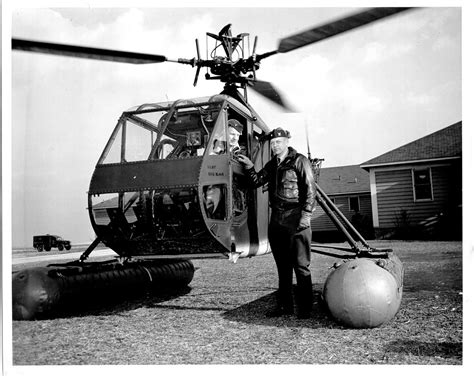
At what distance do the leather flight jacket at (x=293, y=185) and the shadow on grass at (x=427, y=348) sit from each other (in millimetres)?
1716

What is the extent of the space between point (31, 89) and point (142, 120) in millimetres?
1342

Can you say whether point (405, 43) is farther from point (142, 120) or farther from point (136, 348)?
point (136, 348)

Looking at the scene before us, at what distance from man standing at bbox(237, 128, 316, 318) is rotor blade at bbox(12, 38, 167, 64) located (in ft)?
5.61

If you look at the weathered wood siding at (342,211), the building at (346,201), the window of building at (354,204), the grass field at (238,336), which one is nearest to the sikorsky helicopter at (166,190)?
the grass field at (238,336)

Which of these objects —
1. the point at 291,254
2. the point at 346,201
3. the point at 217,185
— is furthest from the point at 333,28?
the point at 346,201

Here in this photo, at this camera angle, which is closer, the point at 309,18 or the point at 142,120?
the point at 309,18

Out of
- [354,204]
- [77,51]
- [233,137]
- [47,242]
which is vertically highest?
[77,51]

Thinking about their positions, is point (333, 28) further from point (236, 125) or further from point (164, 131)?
point (164, 131)

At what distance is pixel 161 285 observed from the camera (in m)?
6.80

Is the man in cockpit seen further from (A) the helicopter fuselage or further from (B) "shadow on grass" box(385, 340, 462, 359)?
(B) "shadow on grass" box(385, 340, 462, 359)

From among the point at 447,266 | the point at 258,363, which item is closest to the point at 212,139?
the point at 258,363

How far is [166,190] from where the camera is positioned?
4.81m

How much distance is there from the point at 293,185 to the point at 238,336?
187 centimetres

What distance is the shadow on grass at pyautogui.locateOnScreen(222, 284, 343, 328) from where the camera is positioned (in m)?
4.79
